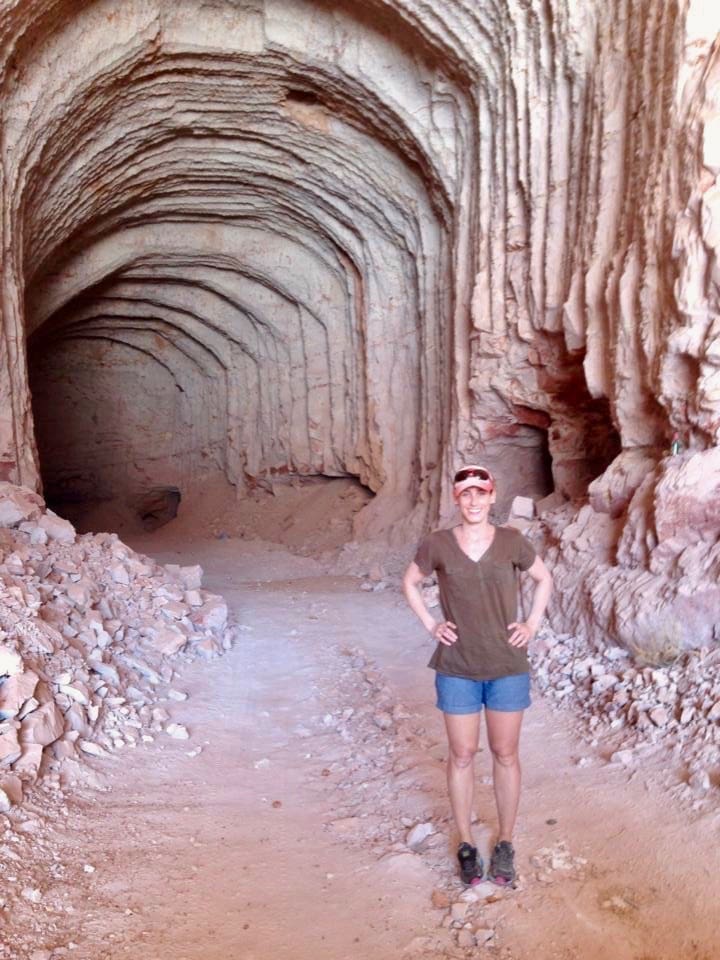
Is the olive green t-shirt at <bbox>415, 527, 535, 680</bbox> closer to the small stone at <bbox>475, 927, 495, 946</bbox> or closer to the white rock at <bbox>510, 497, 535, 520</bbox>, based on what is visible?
the small stone at <bbox>475, 927, 495, 946</bbox>

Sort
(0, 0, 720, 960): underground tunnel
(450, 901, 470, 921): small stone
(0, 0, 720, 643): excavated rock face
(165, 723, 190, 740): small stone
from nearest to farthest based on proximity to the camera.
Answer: (450, 901, 470, 921): small stone, (0, 0, 720, 960): underground tunnel, (165, 723, 190, 740): small stone, (0, 0, 720, 643): excavated rock face

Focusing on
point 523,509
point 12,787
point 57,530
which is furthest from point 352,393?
point 12,787

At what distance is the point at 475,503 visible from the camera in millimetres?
2846

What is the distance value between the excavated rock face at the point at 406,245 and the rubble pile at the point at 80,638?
5.76 feet

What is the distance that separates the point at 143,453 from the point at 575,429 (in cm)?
1085

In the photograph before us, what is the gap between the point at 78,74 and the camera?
7688 mm

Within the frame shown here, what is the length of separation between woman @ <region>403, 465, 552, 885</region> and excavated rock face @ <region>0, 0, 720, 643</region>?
6.39ft

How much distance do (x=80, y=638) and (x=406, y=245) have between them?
723 centimetres

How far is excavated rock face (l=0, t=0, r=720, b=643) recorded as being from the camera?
4980 mm

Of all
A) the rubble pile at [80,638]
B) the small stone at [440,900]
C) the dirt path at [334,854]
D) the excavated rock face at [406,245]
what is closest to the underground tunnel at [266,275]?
the excavated rock face at [406,245]

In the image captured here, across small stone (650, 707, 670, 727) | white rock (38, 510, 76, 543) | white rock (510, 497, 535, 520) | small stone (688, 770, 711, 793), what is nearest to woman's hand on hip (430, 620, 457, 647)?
small stone (688, 770, 711, 793)

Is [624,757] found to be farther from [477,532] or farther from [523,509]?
[523,509]

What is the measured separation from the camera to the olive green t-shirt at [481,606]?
279 centimetres

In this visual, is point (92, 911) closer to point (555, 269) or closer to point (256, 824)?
point (256, 824)
